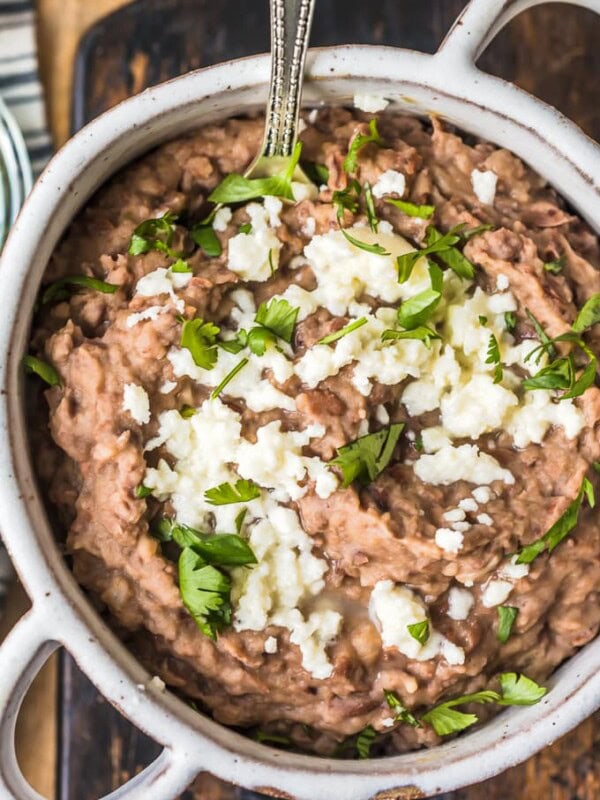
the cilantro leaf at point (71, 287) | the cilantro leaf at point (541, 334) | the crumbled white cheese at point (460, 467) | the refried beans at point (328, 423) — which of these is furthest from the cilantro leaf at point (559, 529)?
the cilantro leaf at point (71, 287)

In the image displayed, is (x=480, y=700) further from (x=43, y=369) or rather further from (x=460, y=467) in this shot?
(x=43, y=369)

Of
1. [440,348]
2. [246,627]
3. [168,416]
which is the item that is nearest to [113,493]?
[168,416]

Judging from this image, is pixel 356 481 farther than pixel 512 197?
No

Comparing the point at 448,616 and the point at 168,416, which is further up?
the point at 168,416

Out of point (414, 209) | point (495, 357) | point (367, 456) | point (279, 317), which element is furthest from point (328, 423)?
point (414, 209)

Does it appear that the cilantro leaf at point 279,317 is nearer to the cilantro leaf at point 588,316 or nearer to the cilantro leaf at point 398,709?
the cilantro leaf at point 588,316

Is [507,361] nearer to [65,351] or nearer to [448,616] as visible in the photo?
[448,616]

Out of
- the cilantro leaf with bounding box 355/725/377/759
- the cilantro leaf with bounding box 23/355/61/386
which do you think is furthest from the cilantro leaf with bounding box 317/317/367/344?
the cilantro leaf with bounding box 355/725/377/759
